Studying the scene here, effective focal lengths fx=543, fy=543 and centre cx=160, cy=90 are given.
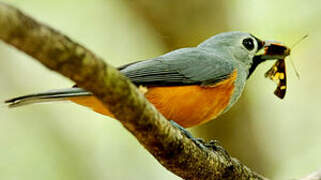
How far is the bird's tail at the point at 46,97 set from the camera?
11.5 feet

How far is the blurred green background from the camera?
649cm

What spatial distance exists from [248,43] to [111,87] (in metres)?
3.32

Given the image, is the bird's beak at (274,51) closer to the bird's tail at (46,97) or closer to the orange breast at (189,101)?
the orange breast at (189,101)

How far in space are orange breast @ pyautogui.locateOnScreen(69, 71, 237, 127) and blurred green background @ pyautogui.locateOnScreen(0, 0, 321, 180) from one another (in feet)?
4.96

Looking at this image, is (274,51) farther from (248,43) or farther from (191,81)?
(191,81)

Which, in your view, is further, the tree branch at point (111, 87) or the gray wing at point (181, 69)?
the gray wing at point (181, 69)

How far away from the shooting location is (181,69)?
15.9 feet

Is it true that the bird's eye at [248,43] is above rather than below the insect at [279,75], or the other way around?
above

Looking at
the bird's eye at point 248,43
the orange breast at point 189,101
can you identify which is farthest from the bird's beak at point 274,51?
the orange breast at point 189,101

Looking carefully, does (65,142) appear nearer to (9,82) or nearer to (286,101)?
(9,82)

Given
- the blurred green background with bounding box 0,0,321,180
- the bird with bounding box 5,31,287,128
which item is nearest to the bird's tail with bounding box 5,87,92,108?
the bird with bounding box 5,31,287,128

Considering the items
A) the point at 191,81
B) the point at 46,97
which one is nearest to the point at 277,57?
the point at 191,81

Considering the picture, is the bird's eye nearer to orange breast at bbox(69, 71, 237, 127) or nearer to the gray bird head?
the gray bird head

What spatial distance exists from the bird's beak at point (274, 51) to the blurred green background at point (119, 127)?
91 centimetres
